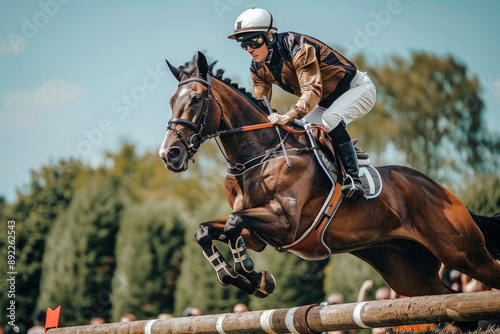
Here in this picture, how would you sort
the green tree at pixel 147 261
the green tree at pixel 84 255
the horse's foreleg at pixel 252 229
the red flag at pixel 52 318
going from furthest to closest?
1. the green tree at pixel 84 255
2. the green tree at pixel 147 261
3. the red flag at pixel 52 318
4. the horse's foreleg at pixel 252 229

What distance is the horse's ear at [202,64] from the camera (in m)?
5.62

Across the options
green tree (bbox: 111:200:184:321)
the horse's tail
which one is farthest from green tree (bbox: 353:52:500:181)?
the horse's tail

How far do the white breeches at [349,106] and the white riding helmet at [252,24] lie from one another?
0.97m

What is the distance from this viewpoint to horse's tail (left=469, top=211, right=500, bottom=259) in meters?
6.46

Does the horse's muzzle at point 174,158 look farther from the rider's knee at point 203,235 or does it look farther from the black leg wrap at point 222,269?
the black leg wrap at point 222,269

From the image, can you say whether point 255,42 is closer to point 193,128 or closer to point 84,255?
point 193,128

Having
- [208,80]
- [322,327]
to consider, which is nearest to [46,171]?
[208,80]

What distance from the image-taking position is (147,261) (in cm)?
1577

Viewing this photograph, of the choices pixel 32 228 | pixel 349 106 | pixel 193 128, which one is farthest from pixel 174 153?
pixel 32 228

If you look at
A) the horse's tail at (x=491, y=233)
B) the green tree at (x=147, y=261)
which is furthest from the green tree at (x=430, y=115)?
the horse's tail at (x=491, y=233)

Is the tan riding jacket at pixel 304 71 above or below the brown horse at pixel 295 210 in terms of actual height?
above

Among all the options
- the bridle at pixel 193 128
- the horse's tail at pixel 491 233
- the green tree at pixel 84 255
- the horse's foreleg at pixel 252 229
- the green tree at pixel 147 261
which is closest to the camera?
the horse's foreleg at pixel 252 229

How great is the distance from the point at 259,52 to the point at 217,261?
206 cm

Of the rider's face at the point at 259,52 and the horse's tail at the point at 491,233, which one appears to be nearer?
the rider's face at the point at 259,52
